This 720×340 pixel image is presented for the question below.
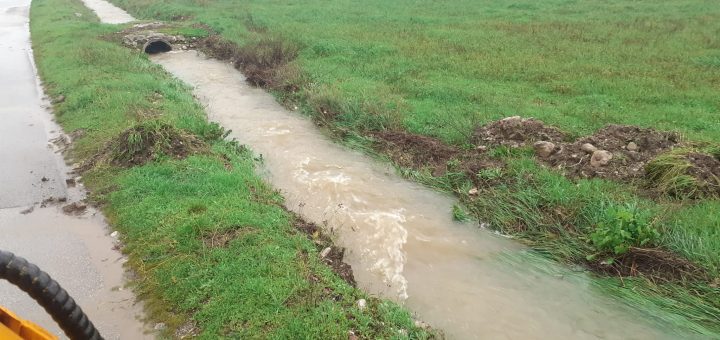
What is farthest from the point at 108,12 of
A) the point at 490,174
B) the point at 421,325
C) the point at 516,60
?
the point at 421,325

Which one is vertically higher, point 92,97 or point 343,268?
point 343,268

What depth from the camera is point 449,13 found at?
75.3 feet

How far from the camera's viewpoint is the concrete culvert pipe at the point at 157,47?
20203 mm

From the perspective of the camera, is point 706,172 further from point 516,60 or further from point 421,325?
point 516,60

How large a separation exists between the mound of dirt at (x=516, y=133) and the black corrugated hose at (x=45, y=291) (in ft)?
26.9

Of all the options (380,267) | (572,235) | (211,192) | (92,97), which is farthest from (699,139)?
(92,97)

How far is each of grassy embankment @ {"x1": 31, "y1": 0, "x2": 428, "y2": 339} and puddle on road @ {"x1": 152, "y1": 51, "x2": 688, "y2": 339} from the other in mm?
684

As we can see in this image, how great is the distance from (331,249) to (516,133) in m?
4.83

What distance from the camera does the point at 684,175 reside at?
7.65 m

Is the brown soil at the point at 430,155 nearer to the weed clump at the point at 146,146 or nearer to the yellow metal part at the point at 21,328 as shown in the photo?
the weed clump at the point at 146,146

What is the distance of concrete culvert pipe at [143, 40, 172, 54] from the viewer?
2020cm

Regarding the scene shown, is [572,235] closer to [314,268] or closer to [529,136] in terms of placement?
[529,136]

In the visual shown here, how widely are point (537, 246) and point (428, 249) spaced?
1.66 meters

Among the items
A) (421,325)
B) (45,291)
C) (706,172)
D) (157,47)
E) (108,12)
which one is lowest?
(108,12)
